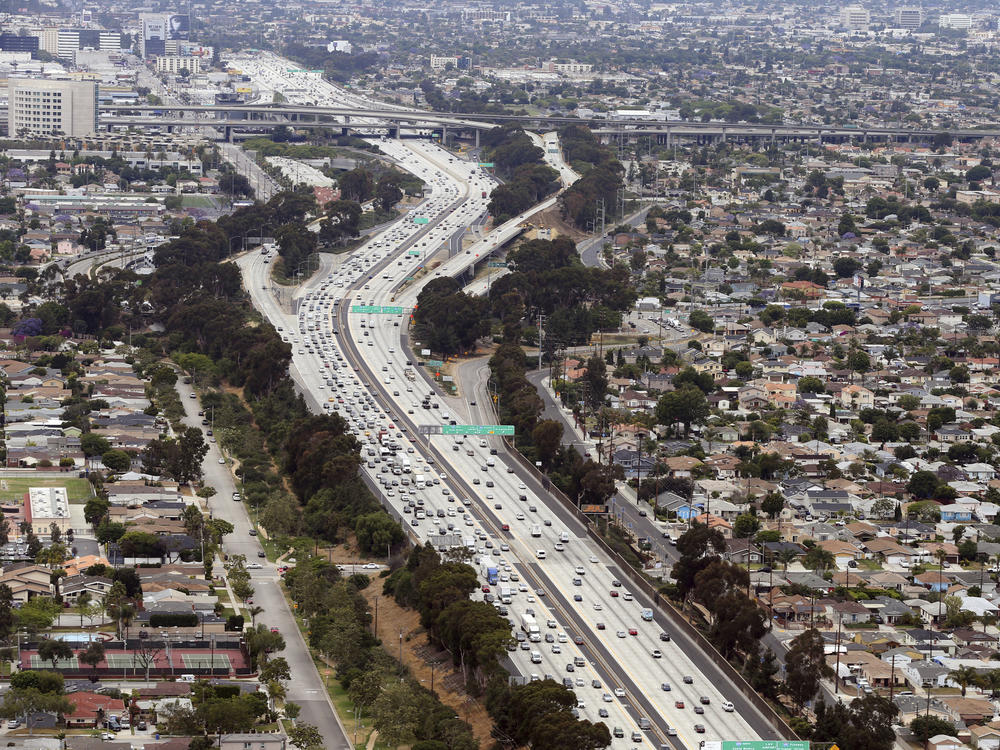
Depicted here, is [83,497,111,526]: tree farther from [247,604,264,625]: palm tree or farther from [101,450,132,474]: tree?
[247,604,264,625]: palm tree

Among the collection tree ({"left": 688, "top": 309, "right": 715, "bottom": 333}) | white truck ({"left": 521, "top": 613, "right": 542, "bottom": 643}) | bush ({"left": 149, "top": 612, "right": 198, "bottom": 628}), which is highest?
white truck ({"left": 521, "top": 613, "right": 542, "bottom": 643})

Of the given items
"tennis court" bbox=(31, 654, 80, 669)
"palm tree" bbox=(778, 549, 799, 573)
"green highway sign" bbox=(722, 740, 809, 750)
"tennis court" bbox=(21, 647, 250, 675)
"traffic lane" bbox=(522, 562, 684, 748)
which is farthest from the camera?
"palm tree" bbox=(778, 549, 799, 573)

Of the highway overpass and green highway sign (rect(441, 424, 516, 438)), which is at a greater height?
green highway sign (rect(441, 424, 516, 438))

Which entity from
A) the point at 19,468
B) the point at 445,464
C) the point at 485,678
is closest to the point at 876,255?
the point at 445,464

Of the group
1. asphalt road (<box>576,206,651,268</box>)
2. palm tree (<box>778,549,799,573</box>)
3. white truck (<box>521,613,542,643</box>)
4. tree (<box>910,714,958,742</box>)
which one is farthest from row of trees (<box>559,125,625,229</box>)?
tree (<box>910,714,958,742</box>)

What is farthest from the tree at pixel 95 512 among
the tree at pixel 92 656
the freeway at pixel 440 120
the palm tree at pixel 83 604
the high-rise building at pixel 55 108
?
the freeway at pixel 440 120

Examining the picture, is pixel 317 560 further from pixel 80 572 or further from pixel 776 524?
pixel 776 524

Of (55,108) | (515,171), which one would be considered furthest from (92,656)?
(55,108)
